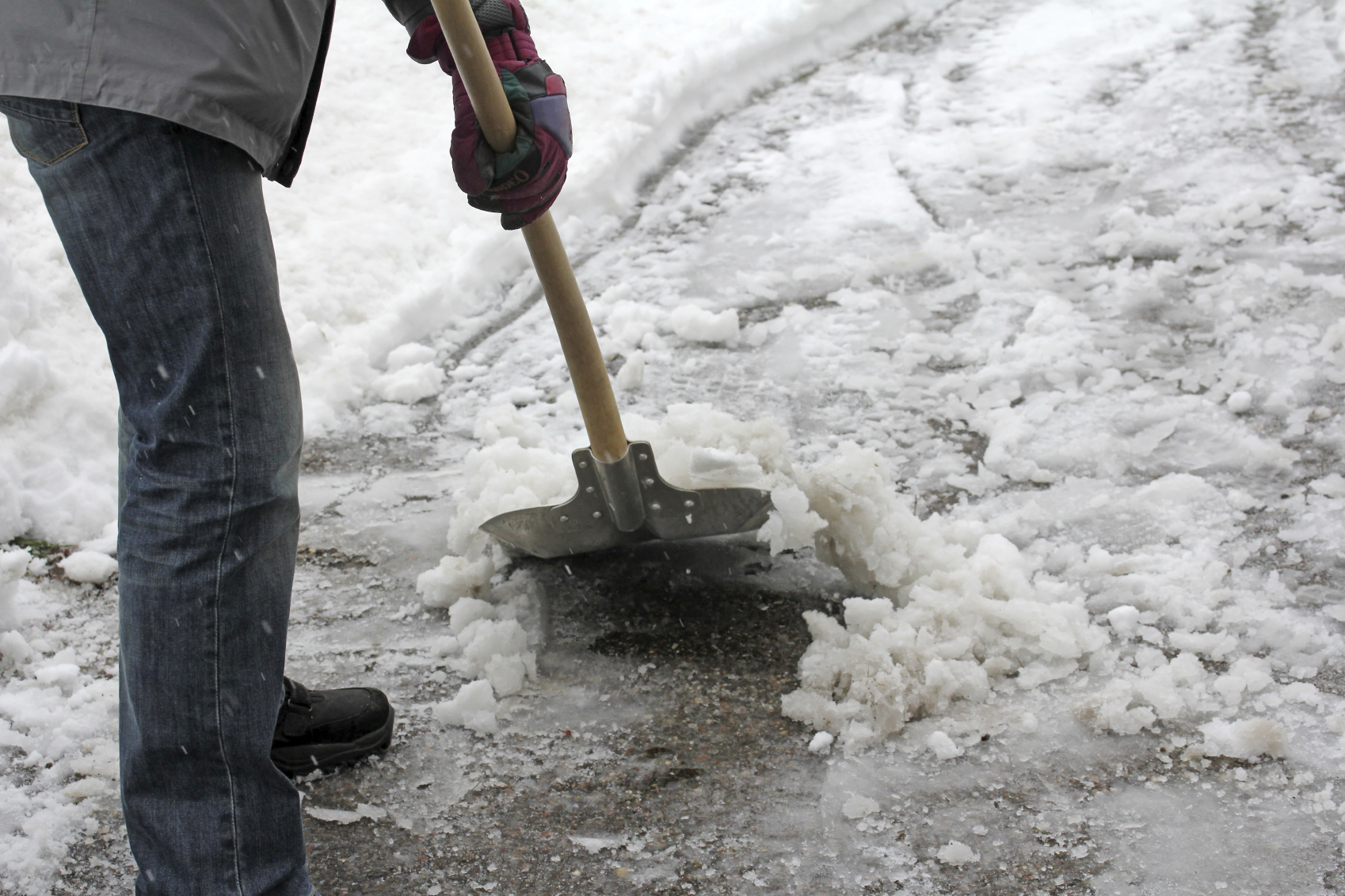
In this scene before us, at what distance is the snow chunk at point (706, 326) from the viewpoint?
129 inches

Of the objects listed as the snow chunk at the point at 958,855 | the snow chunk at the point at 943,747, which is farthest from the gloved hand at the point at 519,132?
the snow chunk at the point at 958,855

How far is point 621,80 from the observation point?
519 centimetres

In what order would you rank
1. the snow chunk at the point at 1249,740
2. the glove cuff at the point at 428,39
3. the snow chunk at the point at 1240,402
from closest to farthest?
the snow chunk at the point at 1249,740
the glove cuff at the point at 428,39
the snow chunk at the point at 1240,402

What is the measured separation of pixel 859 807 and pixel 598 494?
2.71 ft

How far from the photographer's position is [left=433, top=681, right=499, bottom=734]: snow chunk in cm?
182

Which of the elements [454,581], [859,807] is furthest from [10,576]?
[859,807]

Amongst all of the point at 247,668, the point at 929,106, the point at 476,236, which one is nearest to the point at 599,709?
the point at 247,668

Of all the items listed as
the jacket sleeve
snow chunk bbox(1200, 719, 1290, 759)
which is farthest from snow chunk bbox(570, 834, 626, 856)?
the jacket sleeve

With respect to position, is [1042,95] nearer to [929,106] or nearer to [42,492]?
[929,106]

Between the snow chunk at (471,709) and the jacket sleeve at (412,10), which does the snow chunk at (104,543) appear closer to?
the snow chunk at (471,709)

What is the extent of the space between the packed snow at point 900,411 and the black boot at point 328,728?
0.13m

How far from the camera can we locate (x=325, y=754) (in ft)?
5.57

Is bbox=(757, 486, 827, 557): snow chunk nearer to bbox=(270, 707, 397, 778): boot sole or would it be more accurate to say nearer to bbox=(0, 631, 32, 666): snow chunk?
bbox=(270, 707, 397, 778): boot sole

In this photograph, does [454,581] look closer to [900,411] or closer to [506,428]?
[506,428]
